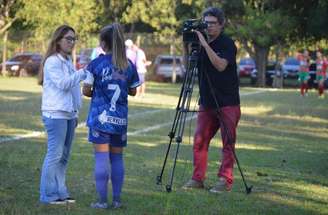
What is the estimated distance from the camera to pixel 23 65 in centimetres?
4728

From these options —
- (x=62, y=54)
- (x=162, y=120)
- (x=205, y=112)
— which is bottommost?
(x=162, y=120)

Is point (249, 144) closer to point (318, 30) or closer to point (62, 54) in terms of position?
point (62, 54)

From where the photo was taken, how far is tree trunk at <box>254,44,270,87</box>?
43.4m

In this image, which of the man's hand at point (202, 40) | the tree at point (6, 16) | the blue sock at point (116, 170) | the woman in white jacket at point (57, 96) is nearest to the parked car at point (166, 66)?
the tree at point (6, 16)

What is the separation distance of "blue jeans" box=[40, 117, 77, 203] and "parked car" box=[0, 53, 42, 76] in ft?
131

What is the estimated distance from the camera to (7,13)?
45.3m

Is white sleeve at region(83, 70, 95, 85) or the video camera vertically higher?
the video camera

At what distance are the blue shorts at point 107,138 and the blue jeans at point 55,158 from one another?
393mm

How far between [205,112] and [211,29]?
0.95 m

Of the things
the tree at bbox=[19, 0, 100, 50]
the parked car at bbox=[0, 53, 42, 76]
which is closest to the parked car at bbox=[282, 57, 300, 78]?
the tree at bbox=[19, 0, 100, 50]

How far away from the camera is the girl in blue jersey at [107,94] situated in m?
7.00

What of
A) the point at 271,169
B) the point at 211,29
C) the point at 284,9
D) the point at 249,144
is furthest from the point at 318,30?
the point at 211,29

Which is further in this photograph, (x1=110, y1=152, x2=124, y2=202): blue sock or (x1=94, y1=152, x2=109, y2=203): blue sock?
(x1=110, y1=152, x2=124, y2=202): blue sock

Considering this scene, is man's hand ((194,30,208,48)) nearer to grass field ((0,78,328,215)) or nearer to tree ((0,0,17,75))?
grass field ((0,78,328,215))
